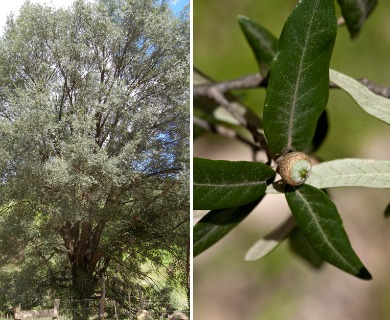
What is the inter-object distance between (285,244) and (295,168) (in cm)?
116

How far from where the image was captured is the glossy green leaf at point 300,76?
1.43ft

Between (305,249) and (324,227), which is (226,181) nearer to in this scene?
(324,227)

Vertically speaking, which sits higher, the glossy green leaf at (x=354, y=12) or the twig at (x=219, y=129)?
the glossy green leaf at (x=354, y=12)

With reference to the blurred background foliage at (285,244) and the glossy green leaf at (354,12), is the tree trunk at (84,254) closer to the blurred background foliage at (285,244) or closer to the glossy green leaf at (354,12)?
the blurred background foliage at (285,244)

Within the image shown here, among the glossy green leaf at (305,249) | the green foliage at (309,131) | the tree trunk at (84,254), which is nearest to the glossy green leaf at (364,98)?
the green foliage at (309,131)

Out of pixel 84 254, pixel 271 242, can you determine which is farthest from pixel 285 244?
pixel 271 242

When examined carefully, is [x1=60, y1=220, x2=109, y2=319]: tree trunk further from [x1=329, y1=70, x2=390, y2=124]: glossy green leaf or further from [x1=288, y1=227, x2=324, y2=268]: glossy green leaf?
[x1=329, y1=70, x2=390, y2=124]: glossy green leaf

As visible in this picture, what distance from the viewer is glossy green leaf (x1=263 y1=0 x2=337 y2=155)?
1.43 feet

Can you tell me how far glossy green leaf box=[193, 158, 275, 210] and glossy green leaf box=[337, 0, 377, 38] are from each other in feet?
1.03

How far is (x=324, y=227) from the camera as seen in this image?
0.49 metres

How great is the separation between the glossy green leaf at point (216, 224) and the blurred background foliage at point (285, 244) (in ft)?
3.09

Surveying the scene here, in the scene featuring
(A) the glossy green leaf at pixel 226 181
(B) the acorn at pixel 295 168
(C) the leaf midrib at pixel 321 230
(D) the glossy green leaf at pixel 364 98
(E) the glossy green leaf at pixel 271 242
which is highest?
(D) the glossy green leaf at pixel 364 98

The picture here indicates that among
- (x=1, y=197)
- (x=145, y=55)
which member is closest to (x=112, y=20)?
(x=145, y=55)

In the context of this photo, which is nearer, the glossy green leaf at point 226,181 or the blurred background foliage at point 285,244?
the glossy green leaf at point 226,181
